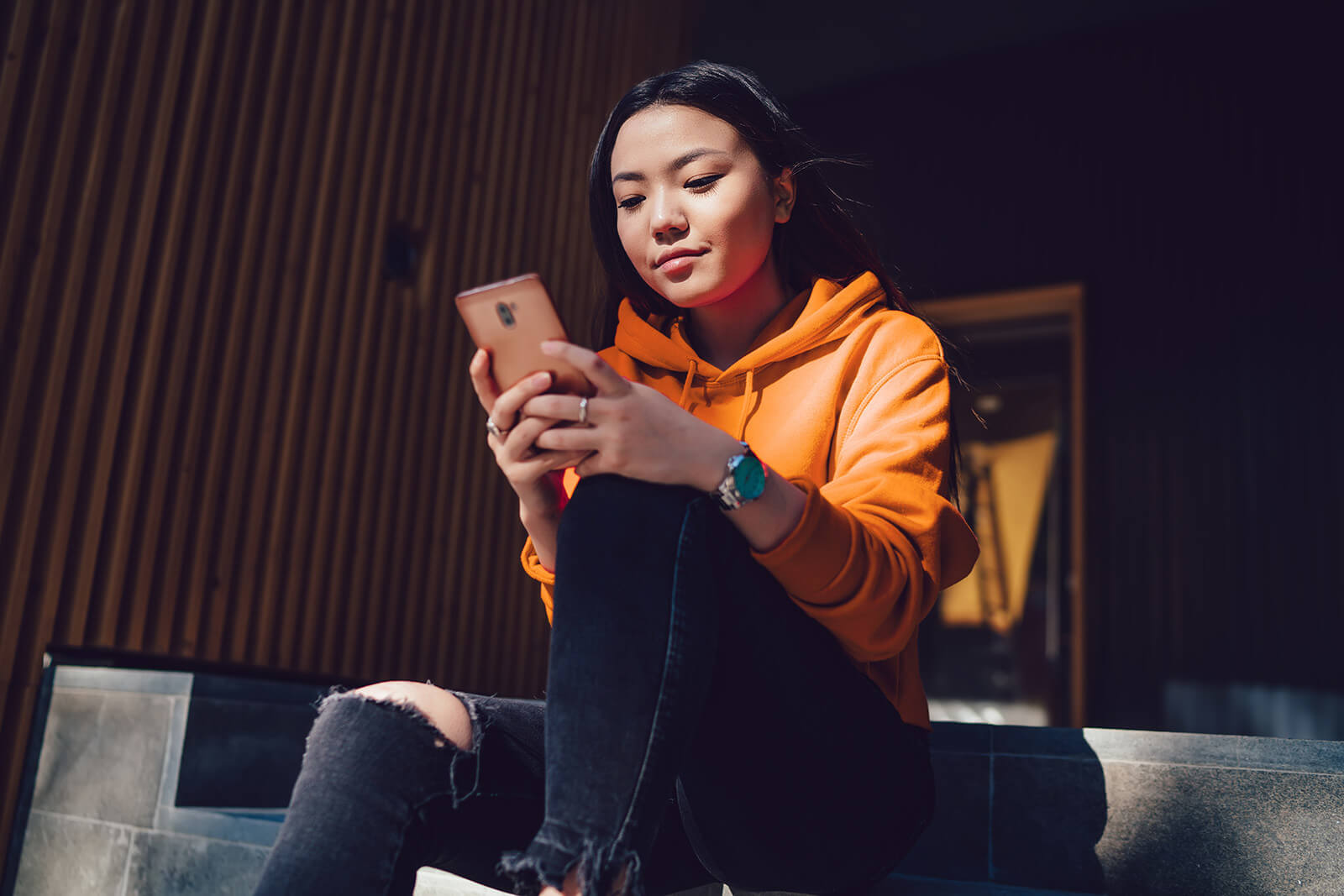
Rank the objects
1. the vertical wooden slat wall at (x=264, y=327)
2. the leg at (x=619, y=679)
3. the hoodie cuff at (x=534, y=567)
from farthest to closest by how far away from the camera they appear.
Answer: the vertical wooden slat wall at (x=264, y=327) → the hoodie cuff at (x=534, y=567) → the leg at (x=619, y=679)

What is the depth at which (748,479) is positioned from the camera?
0.81m

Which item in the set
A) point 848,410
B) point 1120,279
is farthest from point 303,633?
point 1120,279

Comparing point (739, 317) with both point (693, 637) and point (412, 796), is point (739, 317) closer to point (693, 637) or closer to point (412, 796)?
point (693, 637)

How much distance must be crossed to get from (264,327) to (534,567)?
1553 millimetres

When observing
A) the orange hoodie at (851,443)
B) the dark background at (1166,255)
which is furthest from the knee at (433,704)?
A: the dark background at (1166,255)

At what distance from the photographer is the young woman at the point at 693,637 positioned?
0.76 meters

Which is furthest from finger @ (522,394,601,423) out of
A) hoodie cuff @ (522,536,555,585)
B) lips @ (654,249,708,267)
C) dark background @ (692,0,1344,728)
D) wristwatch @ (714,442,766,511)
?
dark background @ (692,0,1344,728)

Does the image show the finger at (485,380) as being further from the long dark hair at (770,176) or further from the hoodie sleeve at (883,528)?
the long dark hair at (770,176)

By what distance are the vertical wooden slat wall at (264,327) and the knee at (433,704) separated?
1.38 metres

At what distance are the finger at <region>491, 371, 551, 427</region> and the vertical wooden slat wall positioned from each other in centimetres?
149

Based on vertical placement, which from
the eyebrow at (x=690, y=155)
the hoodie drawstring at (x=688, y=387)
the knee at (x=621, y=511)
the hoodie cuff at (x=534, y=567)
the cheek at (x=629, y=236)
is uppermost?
the eyebrow at (x=690, y=155)

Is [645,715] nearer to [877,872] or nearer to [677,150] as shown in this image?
[877,872]

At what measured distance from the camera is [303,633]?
96.5 inches

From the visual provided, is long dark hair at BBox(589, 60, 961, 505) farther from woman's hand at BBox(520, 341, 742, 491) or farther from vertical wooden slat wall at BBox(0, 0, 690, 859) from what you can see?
vertical wooden slat wall at BBox(0, 0, 690, 859)
